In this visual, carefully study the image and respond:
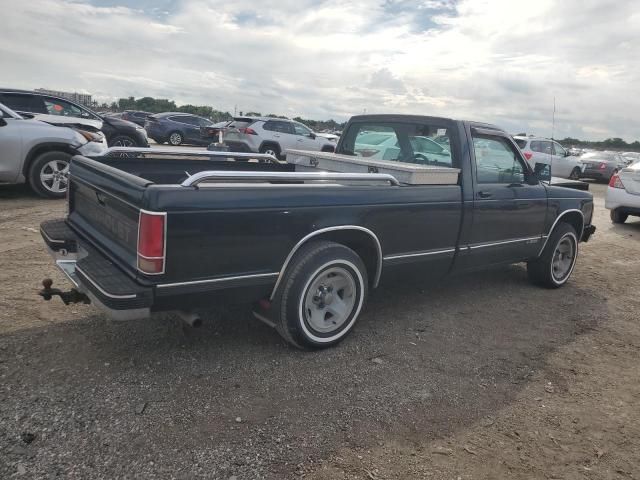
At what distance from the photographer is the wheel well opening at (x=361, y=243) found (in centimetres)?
378

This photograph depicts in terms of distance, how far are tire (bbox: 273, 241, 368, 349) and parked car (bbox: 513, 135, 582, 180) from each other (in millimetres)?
12936

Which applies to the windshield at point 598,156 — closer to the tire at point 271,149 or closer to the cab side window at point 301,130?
the cab side window at point 301,130

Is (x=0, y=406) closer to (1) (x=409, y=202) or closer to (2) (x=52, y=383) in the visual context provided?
(2) (x=52, y=383)

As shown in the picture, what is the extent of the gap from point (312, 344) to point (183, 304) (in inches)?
42.4

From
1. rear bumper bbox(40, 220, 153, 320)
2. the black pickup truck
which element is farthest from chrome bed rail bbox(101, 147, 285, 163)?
rear bumper bbox(40, 220, 153, 320)

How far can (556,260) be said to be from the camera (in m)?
6.00

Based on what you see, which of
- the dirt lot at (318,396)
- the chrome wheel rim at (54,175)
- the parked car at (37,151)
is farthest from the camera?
→ the chrome wheel rim at (54,175)

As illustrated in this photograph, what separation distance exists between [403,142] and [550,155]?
12.9 meters

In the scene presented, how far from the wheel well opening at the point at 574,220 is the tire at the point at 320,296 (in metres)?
3.24

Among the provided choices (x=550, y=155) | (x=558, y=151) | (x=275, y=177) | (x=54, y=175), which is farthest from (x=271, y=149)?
(x=275, y=177)

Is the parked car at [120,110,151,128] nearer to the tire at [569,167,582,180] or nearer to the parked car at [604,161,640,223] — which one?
the tire at [569,167,582,180]

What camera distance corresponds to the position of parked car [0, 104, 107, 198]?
7828 mm

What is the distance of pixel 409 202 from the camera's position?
411cm

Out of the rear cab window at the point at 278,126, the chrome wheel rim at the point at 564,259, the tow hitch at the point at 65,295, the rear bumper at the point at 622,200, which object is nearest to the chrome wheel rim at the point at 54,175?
the tow hitch at the point at 65,295
